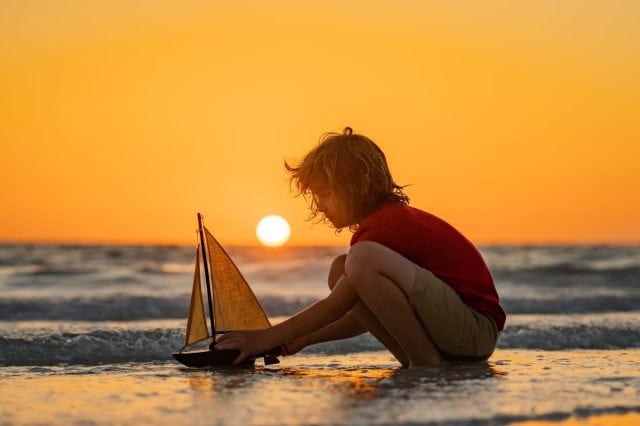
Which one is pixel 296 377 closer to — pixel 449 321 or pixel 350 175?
pixel 449 321

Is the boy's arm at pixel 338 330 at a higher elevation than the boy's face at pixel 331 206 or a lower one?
lower

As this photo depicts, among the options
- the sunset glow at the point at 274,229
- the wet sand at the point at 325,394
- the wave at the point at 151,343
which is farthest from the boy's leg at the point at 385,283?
the sunset glow at the point at 274,229

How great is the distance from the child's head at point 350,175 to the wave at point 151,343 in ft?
5.95

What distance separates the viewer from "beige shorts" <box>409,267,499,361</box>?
4250 millimetres

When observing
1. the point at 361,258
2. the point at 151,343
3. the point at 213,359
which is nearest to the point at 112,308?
the point at 151,343

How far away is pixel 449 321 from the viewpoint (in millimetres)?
4305

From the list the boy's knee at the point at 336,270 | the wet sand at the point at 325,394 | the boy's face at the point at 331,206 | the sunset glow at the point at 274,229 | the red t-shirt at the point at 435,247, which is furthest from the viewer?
the sunset glow at the point at 274,229

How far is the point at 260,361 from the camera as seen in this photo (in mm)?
5312

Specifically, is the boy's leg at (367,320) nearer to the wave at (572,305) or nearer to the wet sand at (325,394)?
the wet sand at (325,394)

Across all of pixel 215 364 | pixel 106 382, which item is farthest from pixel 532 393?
pixel 106 382

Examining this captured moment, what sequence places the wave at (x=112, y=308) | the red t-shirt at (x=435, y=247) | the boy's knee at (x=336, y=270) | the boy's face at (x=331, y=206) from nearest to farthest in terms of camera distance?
the red t-shirt at (x=435, y=247), the boy's face at (x=331, y=206), the boy's knee at (x=336, y=270), the wave at (x=112, y=308)

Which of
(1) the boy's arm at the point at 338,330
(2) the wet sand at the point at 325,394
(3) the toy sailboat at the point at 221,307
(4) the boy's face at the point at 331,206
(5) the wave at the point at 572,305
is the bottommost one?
(2) the wet sand at the point at 325,394

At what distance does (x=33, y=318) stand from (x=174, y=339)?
3142mm

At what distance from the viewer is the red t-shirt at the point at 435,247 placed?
4344mm
